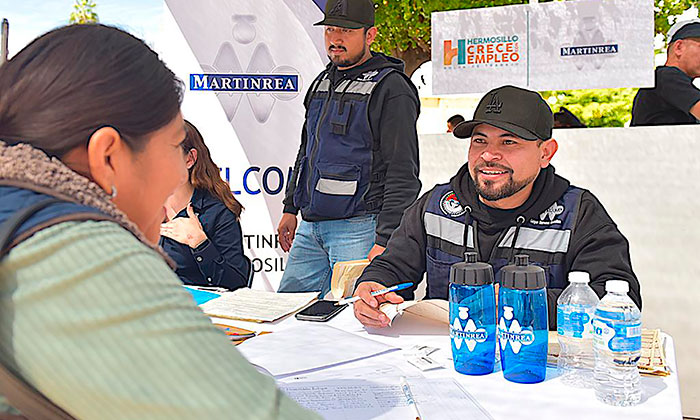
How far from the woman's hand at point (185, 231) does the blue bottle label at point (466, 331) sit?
4.91ft

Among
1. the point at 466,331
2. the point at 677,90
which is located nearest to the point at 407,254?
the point at 466,331

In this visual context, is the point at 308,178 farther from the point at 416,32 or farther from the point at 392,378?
the point at 416,32

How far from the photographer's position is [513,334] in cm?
139

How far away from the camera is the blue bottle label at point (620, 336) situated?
1.30 metres

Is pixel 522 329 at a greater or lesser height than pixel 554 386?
greater

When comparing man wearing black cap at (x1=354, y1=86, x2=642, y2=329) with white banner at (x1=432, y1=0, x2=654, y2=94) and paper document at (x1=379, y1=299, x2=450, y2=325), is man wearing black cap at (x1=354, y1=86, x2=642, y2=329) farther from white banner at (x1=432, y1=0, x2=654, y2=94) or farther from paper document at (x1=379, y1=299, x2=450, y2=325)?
white banner at (x1=432, y1=0, x2=654, y2=94)

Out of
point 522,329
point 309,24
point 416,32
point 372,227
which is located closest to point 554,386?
point 522,329

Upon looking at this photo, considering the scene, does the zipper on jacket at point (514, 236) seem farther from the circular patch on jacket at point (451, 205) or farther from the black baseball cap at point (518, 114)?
the black baseball cap at point (518, 114)

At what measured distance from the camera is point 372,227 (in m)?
3.02

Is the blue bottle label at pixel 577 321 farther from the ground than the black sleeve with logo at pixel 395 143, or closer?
closer

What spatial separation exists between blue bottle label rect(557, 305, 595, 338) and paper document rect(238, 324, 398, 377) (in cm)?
40

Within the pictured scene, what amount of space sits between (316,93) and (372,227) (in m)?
0.70

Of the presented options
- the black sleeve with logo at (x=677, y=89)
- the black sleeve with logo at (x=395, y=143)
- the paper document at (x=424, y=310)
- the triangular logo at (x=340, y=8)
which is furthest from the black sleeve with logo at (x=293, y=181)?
the black sleeve with logo at (x=677, y=89)

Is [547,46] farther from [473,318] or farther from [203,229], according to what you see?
[473,318]
